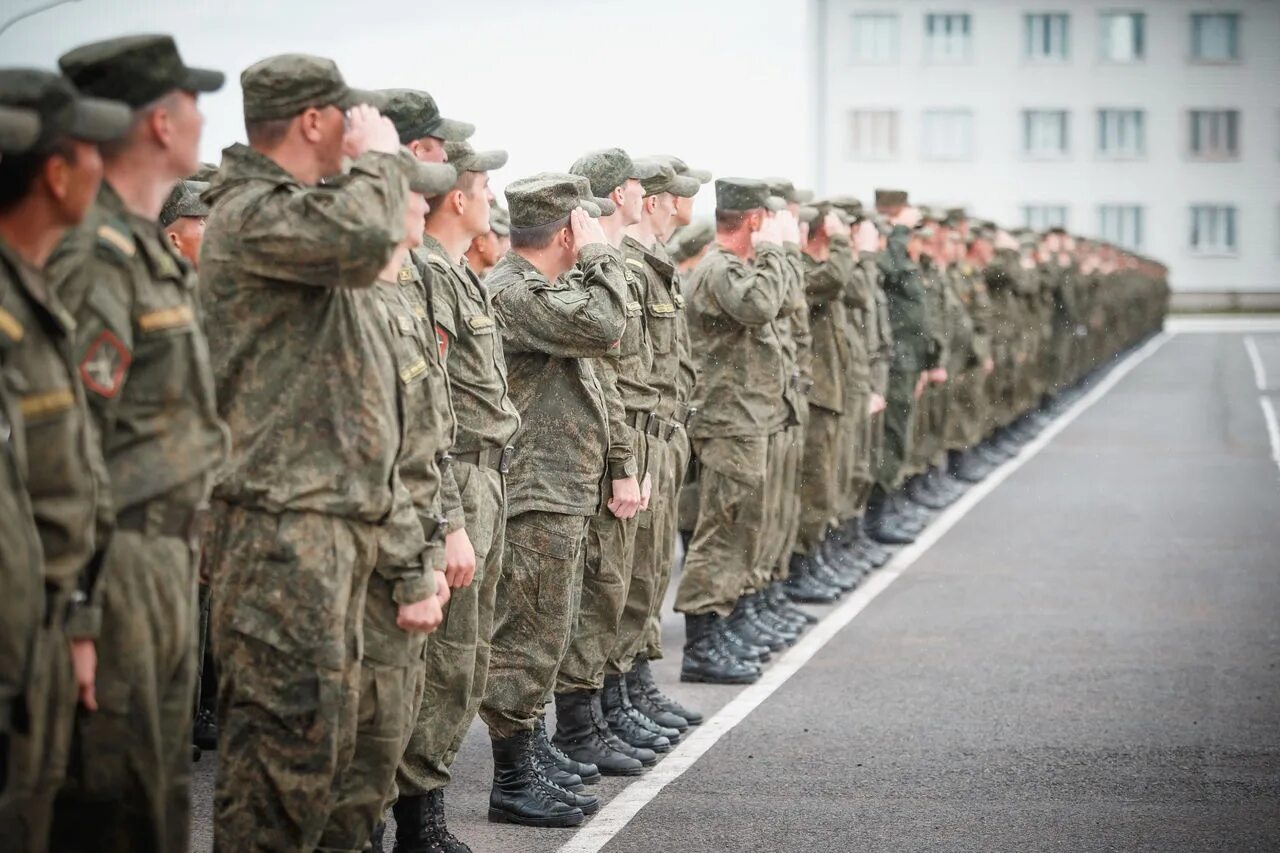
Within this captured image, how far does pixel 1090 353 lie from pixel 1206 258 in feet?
125

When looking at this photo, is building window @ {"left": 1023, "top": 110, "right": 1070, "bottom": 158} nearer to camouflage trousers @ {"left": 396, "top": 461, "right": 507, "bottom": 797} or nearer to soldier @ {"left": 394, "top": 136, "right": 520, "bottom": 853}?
soldier @ {"left": 394, "top": 136, "right": 520, "bottom": 853}

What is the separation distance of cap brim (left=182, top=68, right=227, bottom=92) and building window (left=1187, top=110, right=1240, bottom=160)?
67570 millimetres

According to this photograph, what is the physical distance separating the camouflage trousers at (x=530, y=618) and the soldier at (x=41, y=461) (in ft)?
10.1

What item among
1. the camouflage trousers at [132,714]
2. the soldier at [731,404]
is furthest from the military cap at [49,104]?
the soldier at [731,404]

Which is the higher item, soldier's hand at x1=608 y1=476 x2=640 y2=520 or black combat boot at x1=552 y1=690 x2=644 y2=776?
soldier's hand at x1=608 y1=476 x2=640 y2=520

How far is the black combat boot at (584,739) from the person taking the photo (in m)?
7.59

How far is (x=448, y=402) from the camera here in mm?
5750

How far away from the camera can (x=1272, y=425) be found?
24.8 metres

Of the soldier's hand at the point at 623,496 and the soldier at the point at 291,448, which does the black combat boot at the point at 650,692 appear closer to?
the soldier's hand at the point at 623,496

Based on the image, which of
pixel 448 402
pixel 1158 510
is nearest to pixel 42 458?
pixel 448 402

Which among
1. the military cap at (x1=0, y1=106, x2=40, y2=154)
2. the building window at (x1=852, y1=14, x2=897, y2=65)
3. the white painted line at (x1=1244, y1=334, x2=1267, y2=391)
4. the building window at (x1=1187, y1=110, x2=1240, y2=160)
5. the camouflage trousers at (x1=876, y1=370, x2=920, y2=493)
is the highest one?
the building window at (x1=852, y1=14, x2=897, y2=65)

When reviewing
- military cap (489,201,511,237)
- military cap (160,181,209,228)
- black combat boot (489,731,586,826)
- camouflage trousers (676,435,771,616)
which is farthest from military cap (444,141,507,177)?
military cap (489,201,511,237)

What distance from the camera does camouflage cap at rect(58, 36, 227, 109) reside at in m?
4.22

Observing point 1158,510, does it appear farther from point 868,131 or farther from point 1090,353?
point 868,131
